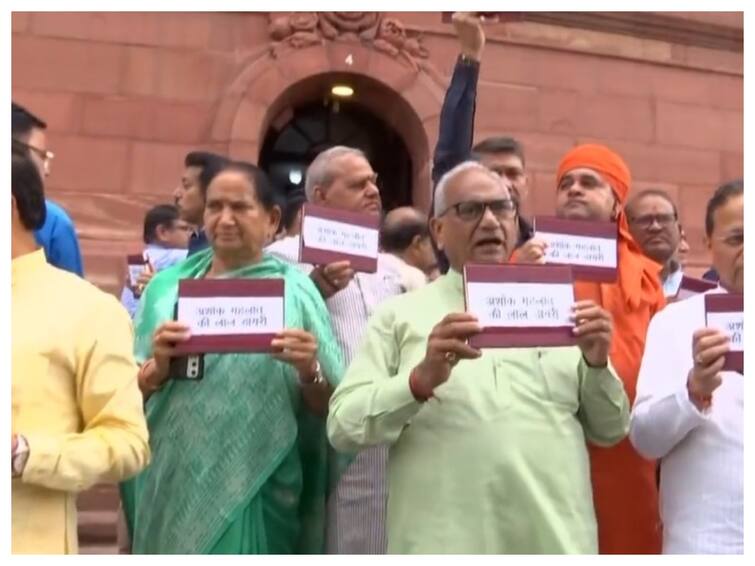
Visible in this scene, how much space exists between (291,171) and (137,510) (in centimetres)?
712

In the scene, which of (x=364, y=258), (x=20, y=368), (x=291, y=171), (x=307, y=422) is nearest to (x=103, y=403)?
(x=20, y=368)

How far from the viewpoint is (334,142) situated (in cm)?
1036

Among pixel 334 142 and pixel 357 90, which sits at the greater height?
pixel 357 90

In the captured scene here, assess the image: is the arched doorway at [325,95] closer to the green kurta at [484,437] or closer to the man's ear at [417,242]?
the man's ear at [417,242]

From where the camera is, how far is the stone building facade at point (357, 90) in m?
8.98

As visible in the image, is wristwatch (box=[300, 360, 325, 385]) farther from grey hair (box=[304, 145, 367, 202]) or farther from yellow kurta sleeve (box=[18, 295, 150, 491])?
grey hair (box=[304, 145, 367, 202])

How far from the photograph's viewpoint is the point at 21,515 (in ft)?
7.84

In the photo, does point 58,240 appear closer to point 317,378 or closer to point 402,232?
point 317,378

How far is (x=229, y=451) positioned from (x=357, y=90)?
727cm

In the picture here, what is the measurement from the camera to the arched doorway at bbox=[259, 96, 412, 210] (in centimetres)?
1021

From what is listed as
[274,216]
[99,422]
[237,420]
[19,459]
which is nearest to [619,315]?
[274,216]

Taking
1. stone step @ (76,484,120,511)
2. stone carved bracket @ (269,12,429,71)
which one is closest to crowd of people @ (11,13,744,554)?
stone step @ (76,484,120,511)
